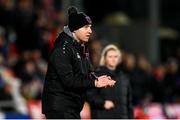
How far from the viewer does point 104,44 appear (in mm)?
16281

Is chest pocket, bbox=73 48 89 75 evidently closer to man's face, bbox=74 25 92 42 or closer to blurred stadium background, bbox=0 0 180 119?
man's face, bbox=74 25 92 42

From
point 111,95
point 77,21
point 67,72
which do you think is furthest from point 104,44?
point 67,72

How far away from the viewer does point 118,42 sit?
65.4 ft

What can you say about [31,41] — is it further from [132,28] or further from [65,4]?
[132,28]

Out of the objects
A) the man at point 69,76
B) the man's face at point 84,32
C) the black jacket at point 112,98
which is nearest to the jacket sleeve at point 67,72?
the man at point 69,76

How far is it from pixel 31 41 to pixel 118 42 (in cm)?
517

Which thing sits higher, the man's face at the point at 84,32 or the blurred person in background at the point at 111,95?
the man's face at the point at 84,32

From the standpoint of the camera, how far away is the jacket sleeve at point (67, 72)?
6.93 metres

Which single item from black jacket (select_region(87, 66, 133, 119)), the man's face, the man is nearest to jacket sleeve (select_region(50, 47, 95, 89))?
the man

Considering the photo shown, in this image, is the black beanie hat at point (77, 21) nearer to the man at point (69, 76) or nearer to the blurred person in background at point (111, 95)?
the man at point (69, 76)

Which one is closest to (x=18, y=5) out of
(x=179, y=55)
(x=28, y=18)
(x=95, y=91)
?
(x=28, y=18)

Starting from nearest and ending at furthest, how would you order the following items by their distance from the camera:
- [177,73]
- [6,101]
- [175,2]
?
[6,101] → [177,73] → [175,2]

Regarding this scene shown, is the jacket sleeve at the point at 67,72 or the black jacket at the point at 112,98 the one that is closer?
the jacket sleeve at the point at 67,72

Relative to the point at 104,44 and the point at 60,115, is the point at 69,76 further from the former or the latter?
the point at 104,44
